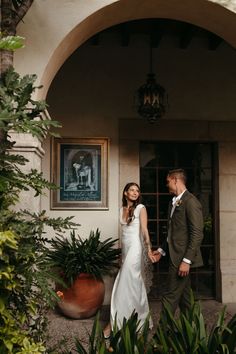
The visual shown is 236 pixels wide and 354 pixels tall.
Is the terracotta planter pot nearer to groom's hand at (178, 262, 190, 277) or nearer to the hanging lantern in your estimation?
groom's hand at (178, 262, 190, 277)

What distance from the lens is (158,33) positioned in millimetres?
5715

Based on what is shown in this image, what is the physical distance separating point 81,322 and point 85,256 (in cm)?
79

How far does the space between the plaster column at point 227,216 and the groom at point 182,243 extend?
197 centimetres

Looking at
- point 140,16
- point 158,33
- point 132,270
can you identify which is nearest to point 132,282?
point 132,270

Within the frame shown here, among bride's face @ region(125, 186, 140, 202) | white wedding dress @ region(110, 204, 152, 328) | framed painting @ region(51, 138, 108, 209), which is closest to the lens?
white wedding dress @ region(110, 204, 152, 328)

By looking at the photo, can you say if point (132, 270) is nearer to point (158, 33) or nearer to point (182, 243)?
point (182, 243)

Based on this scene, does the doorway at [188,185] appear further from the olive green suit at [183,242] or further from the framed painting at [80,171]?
the olive green suit at [183,242]

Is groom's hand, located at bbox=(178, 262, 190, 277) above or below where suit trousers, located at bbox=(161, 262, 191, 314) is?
above

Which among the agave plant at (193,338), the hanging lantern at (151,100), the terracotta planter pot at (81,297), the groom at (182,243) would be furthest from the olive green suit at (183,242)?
the hanging lantern at (151,100)

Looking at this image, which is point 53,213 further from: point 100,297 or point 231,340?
point 231,340

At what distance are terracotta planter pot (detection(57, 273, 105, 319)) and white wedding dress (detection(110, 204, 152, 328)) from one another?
66 cm

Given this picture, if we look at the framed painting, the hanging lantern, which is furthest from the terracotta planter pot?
the hanging lantern

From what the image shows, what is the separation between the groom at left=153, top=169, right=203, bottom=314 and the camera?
4.00m

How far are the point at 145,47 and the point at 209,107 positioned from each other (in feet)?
4.22
